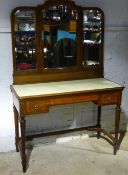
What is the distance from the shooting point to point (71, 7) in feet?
9.34

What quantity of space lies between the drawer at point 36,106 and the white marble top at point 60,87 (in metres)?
0.07

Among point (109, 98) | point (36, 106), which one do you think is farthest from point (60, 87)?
point (109, 98)

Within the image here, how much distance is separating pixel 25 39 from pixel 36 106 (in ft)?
2.42

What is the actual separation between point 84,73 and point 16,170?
1.27 metres

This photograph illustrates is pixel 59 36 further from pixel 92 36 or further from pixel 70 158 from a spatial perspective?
pixel 70 158

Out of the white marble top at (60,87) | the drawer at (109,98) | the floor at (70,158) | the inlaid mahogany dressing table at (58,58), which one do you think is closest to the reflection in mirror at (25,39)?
the inlaid mahogany dressing table at (58,58)

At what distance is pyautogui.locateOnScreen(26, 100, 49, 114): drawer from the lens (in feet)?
7.97

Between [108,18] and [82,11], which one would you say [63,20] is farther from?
[108,18]

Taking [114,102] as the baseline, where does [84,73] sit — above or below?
above

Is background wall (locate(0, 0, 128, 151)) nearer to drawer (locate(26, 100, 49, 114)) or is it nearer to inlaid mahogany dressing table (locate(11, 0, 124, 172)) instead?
inlaid mahogany dressing table (locate(11, 0, 124, 172))

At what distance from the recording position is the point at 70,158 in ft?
9.41

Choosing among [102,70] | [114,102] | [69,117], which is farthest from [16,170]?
[102,70]

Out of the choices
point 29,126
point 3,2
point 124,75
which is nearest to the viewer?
point 3,2

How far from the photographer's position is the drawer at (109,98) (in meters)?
2.71
